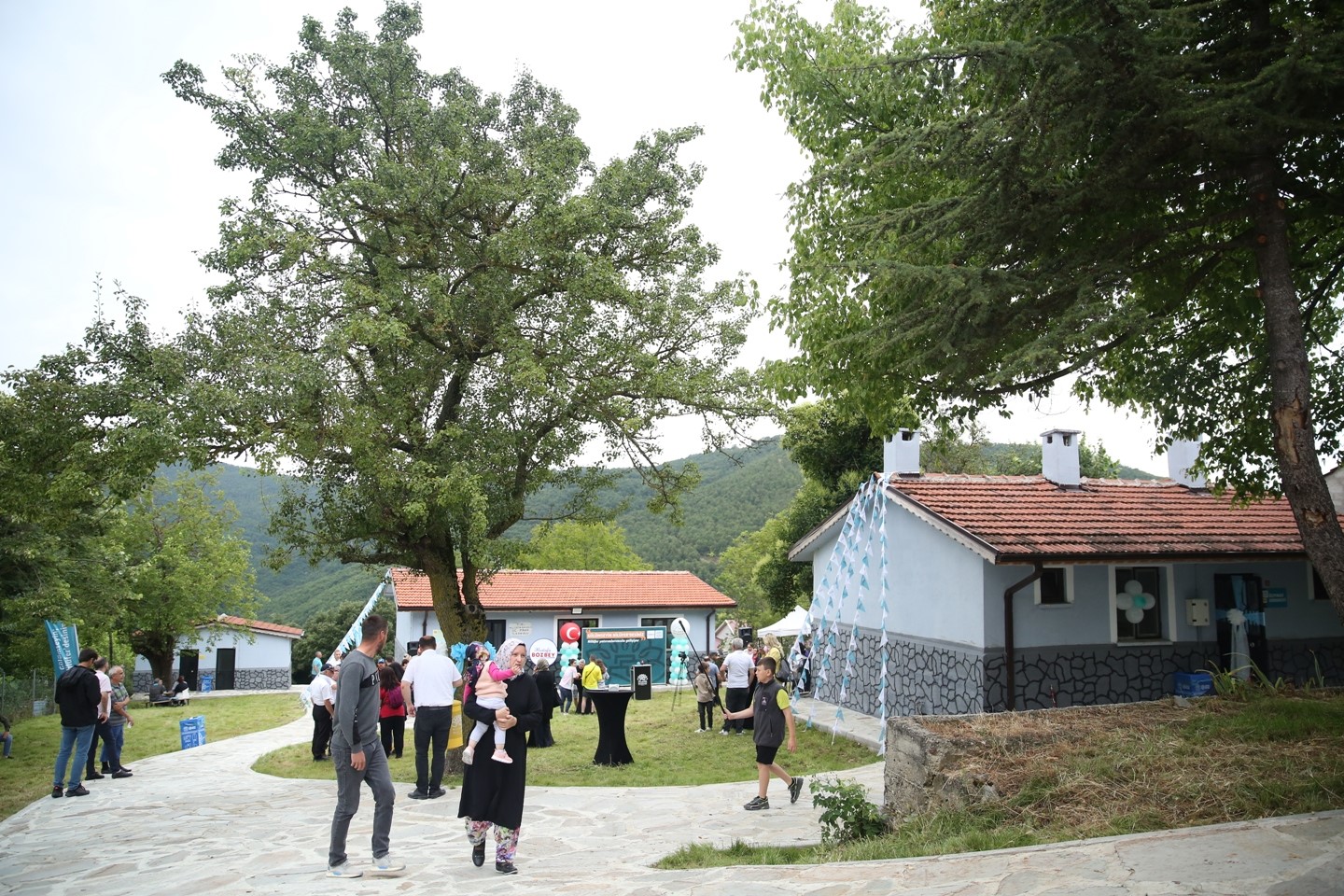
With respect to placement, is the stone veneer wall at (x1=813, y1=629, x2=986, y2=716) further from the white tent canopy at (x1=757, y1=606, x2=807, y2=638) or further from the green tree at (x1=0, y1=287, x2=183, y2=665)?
the green tree at (x1=0, y1=287, x2=183, y2=665)

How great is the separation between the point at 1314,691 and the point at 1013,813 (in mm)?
5294

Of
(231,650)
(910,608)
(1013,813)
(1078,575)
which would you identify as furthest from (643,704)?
(231,650)

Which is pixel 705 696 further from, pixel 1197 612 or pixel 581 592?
pixel 581 592

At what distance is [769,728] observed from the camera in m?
8.97

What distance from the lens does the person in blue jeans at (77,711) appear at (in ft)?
33.4

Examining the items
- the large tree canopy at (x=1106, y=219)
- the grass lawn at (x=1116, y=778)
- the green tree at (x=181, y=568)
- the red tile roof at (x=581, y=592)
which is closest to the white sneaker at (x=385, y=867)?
the grass lawn at (x=1116, y=778)

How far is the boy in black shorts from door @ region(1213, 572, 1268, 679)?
890 cm

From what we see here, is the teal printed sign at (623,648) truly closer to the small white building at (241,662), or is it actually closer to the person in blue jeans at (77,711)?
the person in blue jeans at (77,711)

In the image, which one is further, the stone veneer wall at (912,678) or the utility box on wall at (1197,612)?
the utility box on wall at (1197,612)

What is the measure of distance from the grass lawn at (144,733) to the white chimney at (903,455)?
13.4m

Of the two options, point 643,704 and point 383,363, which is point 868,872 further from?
point 643,704

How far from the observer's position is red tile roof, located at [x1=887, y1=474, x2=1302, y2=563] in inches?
502

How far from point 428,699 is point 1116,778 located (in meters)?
6.79

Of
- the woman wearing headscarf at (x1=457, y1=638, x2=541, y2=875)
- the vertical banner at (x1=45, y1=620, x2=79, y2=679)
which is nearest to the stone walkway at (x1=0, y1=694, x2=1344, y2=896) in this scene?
the woman wearing headscarf at (x1=457, y1=638, x2=541, y2=875)
